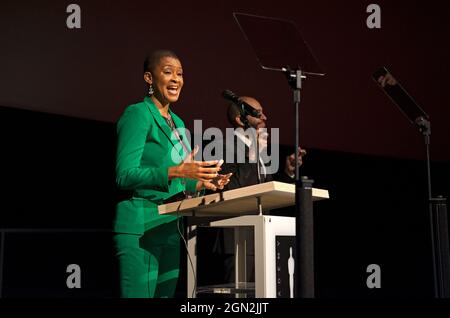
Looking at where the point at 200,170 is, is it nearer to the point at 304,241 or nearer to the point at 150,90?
the point at 304,241

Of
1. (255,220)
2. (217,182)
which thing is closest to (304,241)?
(255,220)

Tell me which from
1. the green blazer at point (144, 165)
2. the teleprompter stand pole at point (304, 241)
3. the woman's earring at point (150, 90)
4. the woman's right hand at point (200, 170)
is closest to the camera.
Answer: the teleprompter stand pole at point (304, 241)

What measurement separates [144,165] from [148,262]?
0.33 metres

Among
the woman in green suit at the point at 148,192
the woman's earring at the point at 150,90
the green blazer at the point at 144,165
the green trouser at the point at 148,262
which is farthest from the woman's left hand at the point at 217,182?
the woman's earring at the point at 150,90

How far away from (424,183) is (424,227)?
0.31 m

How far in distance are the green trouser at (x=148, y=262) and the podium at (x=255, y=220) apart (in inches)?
2.7

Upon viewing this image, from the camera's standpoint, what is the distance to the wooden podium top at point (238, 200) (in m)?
1.80

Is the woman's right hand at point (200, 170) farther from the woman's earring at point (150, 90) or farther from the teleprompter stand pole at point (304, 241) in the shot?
the woman's earring at point (150, 90)

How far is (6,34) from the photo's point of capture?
12.1 feet

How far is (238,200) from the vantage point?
187cm

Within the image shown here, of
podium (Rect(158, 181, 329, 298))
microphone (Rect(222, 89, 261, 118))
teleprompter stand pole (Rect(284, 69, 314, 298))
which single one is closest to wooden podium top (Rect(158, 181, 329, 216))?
podium (Rect(158, 181, 329, 298))

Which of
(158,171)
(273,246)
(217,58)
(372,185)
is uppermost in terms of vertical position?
(217,58)

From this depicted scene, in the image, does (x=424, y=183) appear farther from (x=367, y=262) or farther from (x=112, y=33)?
(x=112, y=33)
